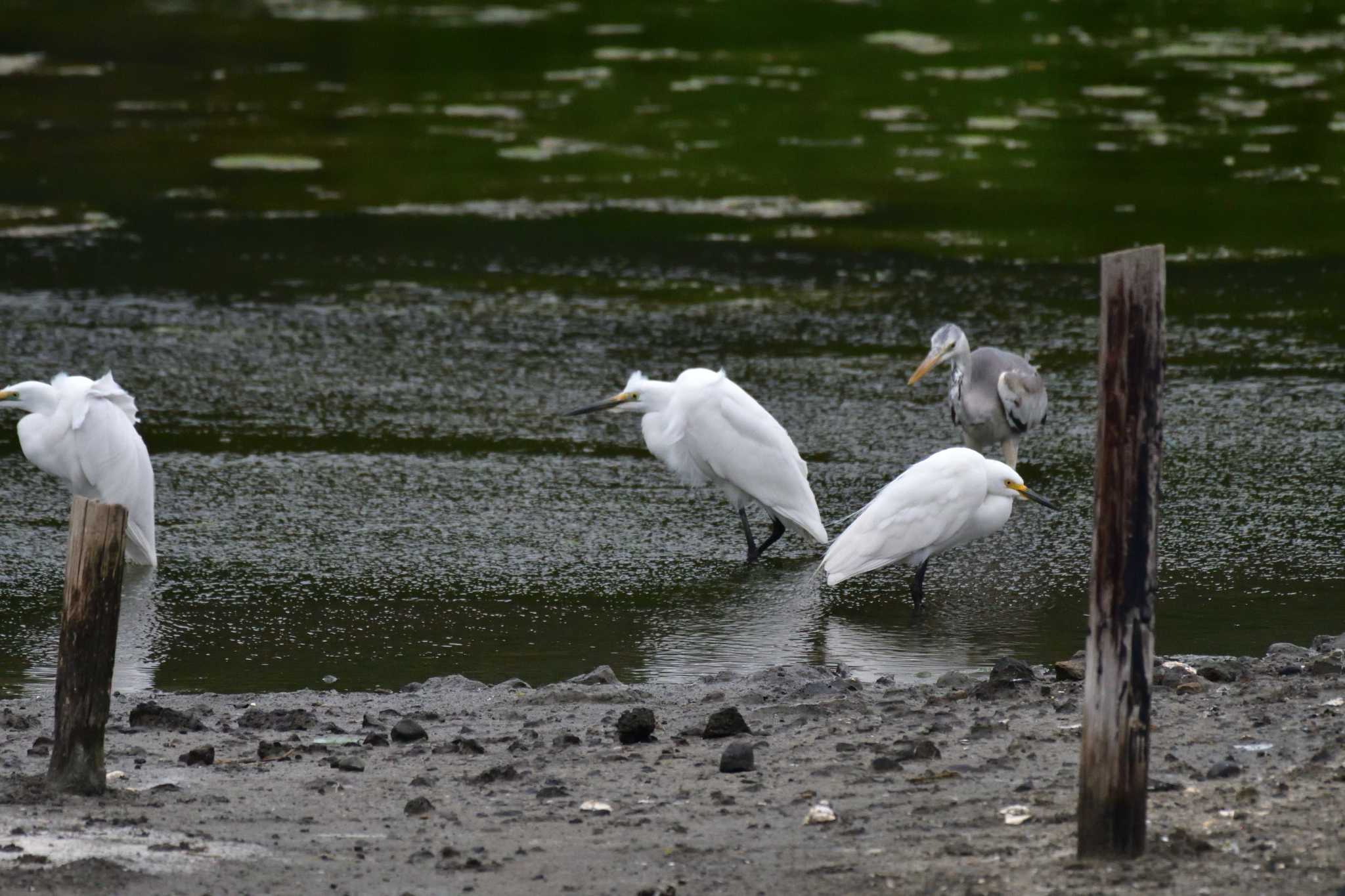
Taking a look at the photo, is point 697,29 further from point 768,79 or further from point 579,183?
point 579,183

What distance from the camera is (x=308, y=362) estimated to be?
34.7 ft

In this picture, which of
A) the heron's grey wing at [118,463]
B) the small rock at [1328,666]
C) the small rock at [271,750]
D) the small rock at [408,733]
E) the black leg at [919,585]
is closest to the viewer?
the small rock at [271,750]

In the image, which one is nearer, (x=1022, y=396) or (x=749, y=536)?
(x=749, y=536)

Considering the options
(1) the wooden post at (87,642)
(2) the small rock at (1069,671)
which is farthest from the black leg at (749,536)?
(1) the wooden post at (87,642)

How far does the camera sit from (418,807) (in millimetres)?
4918

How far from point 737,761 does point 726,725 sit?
340 mm

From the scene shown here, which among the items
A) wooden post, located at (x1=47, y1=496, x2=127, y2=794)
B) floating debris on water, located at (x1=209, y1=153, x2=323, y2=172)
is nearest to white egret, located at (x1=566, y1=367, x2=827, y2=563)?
wooden post, located at (x1=47, y1=496, x2=127, y2=794)

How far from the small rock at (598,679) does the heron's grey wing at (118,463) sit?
232 centimetres

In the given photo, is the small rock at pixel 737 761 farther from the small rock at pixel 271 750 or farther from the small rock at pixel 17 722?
the small rock at pixel 17 722

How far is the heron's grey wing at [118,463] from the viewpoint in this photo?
7.71 m

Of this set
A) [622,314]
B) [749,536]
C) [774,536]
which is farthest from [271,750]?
[622,314]

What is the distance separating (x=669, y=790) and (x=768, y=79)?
15424 mm

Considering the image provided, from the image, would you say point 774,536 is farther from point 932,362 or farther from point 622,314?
point 622,314

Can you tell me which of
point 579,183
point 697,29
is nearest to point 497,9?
point 697,29
